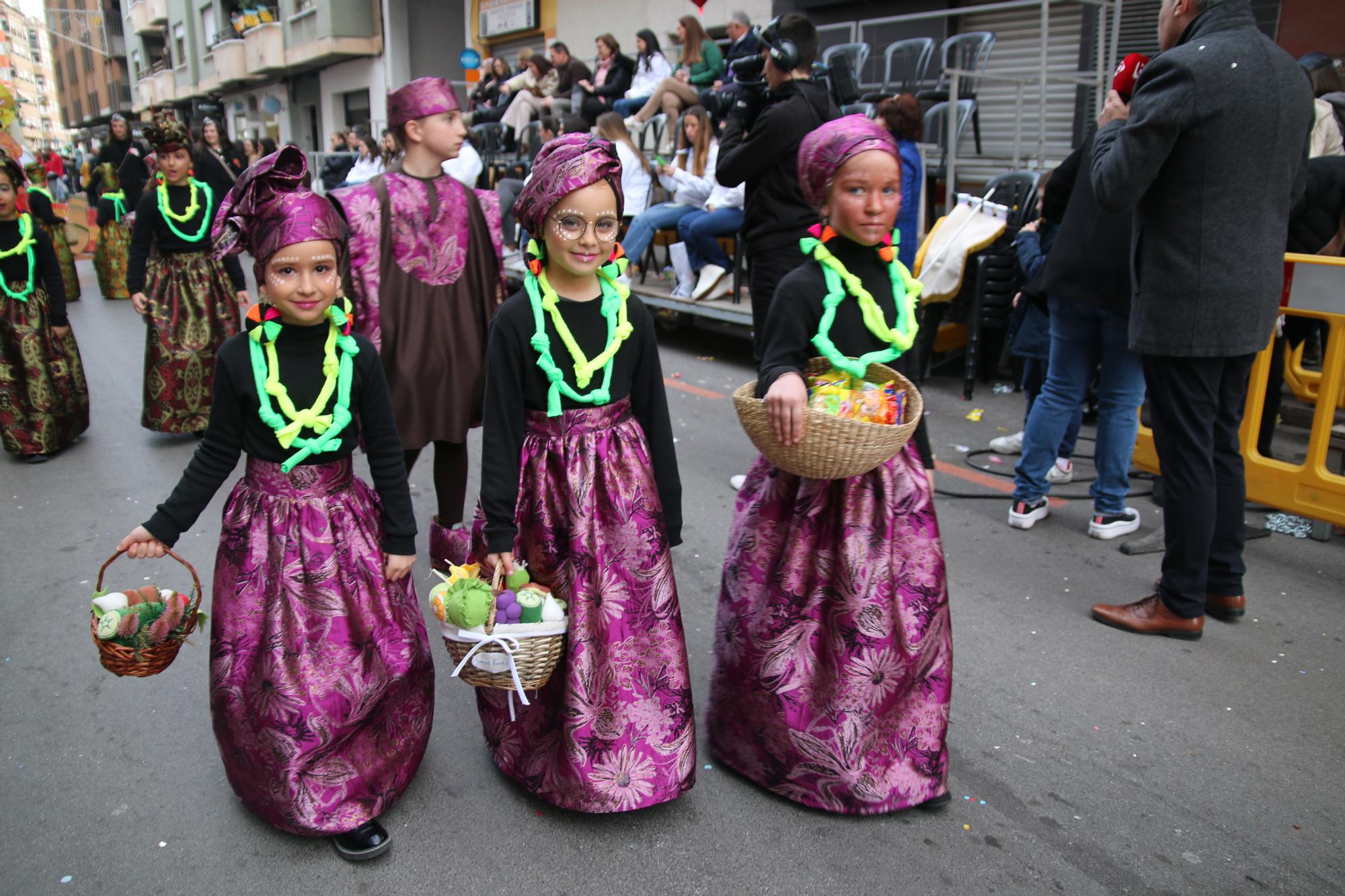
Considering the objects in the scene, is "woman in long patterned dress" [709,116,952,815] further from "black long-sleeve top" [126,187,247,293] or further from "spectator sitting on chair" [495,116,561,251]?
"spectator sitting on chair" [495,116,561,251]

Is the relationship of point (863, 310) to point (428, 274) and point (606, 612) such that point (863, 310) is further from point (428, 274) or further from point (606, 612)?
point (428, 274)

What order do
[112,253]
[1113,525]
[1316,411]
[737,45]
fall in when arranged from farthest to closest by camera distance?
[112,253]
[737,45]
[1113,525]
[1316,411]

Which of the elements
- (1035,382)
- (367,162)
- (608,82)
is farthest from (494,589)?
(608,82)

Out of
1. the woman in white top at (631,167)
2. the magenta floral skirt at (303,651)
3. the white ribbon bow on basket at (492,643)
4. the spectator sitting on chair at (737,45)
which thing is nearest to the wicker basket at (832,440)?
the white ribbon bow on basket at (492,643)

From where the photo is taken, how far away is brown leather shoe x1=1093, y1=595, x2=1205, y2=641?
371 cm

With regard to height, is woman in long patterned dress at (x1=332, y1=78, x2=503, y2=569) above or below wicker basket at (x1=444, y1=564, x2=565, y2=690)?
above

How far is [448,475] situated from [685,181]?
19.4ft

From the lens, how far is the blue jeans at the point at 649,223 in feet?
31.7

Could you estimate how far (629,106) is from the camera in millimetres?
13195

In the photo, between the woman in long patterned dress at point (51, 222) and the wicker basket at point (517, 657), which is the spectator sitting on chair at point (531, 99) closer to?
the woman in long patterned dress at point (51, 222)

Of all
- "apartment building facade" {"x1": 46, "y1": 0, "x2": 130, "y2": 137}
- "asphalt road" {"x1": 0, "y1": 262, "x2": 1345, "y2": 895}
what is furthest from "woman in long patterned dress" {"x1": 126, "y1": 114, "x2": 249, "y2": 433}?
"apartment building facade" {"x1": 46, "y1": 0, "x2": 130, "y2": 137}

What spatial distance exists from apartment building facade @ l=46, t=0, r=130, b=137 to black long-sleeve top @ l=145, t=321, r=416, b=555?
5114 centimetres

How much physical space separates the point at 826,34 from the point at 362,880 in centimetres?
1258

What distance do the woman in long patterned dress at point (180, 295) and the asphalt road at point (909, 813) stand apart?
210cm
